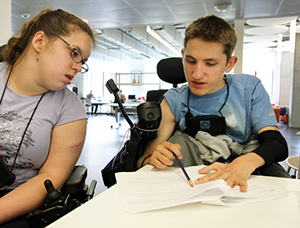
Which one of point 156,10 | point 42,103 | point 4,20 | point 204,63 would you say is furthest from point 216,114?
point 156,10

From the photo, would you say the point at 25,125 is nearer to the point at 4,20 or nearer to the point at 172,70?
the point at 172,70

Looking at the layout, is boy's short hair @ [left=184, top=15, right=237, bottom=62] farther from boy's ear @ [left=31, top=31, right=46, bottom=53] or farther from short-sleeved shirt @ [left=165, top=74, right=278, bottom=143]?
boy's ear @ [left=31, top=31, right=46, bottom=53]

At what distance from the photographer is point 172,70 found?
1.65m

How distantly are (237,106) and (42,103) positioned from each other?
87 centimetres

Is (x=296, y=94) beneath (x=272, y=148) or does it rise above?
above

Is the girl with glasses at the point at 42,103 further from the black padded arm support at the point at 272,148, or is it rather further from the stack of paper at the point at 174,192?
the black padded arm support at the point at 272,148

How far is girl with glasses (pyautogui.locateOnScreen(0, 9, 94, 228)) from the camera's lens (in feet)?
3.01

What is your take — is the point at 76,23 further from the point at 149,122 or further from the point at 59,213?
the point at 59,213

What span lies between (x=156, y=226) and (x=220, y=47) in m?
0.80

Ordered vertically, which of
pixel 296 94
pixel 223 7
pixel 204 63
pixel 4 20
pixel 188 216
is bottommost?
pixel 188 216

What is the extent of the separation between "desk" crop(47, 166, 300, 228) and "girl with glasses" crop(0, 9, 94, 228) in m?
0.43

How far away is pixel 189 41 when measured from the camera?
1049 mm

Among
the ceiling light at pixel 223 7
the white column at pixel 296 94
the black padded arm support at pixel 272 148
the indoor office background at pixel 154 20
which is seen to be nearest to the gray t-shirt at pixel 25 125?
the indoor office background at pixel 154 20

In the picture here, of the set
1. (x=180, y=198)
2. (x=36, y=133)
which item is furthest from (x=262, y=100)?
(x=36, y=133)
